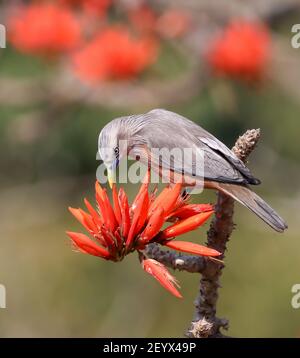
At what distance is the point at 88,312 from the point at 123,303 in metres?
0.37

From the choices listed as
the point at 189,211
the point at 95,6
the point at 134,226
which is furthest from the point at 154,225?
the point at 95,6

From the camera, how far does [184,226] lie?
1577mm

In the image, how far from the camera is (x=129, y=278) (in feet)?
17.1

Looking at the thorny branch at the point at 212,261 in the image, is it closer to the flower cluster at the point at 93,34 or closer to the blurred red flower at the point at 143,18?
the flower cluster at the point at 93,34

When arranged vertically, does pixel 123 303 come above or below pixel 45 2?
below

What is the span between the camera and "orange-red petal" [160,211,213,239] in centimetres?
157

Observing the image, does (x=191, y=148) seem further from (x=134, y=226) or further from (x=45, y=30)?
(x=45, y=30)

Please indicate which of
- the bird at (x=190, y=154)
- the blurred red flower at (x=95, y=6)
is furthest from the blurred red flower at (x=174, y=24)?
the bird at (x=190, y=154)

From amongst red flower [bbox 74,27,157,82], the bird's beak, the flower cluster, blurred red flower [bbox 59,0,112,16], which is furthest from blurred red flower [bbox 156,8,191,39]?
the bird's beak

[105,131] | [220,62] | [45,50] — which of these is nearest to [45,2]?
[45,50]

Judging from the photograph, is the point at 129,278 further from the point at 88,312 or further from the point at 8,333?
the point at 8,333

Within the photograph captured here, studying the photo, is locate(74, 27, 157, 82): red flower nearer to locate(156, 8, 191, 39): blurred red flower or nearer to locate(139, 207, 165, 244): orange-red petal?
locate(156, 8, 191, 39): blurred red flower

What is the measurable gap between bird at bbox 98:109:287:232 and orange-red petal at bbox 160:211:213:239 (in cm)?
23

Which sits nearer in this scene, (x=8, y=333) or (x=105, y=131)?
(x=105, y=131)
